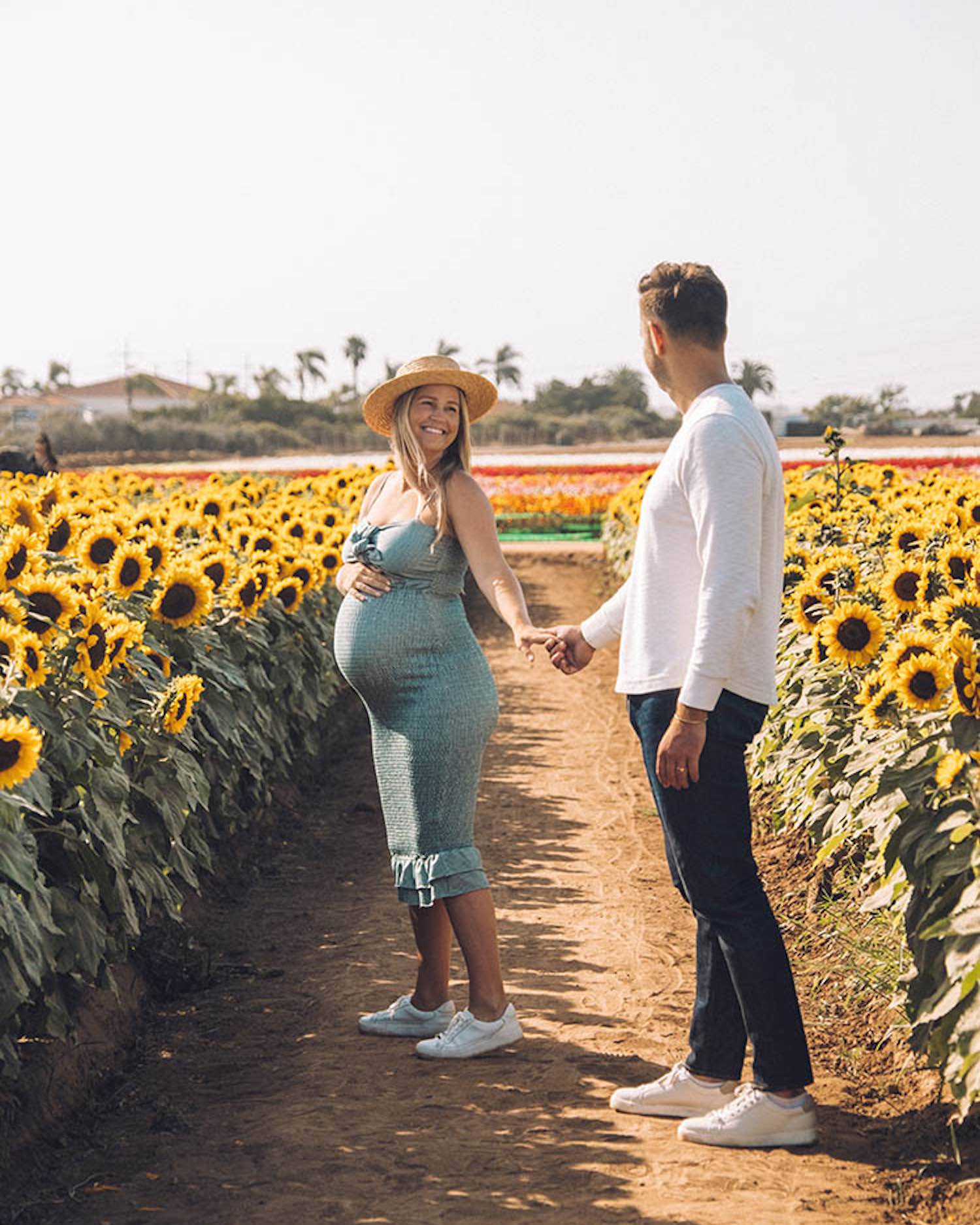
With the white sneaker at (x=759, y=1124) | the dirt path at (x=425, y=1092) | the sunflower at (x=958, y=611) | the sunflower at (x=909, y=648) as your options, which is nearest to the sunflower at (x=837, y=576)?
the sunflower at (x=958, y=611)

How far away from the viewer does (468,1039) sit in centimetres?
471

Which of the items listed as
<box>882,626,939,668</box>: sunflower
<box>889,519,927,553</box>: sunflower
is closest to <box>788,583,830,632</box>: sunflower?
<box>889,519,927,553</box>: sunflower

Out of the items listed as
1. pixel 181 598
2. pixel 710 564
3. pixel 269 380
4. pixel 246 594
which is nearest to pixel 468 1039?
pixel 710 564

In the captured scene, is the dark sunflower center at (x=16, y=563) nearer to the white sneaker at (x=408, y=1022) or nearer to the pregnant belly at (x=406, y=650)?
the pregnant belly at (x=406, y=650)

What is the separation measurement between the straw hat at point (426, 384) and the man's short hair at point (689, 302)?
40.5 inches

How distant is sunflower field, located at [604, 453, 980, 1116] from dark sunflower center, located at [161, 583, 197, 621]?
2181 millimetres

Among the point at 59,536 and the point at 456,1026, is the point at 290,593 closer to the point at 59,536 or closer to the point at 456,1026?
the point at 59,536

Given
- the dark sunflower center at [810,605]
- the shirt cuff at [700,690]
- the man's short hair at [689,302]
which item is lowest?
the dark sunflower center at [810,605]

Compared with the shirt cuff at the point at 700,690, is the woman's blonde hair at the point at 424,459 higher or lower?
higher

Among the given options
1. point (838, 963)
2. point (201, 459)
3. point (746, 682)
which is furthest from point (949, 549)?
point (201, 459)

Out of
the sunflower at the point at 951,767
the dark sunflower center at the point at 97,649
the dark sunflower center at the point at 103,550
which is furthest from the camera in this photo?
the dark sunflower center at the point at 103,550

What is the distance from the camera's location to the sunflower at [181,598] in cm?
584

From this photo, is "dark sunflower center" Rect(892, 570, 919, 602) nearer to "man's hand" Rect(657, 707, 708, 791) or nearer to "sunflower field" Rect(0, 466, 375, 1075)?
"man's hand" Rect(657, 707, 708, 791)

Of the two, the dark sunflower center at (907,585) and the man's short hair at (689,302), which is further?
the dark sunflower center at (907,585)
